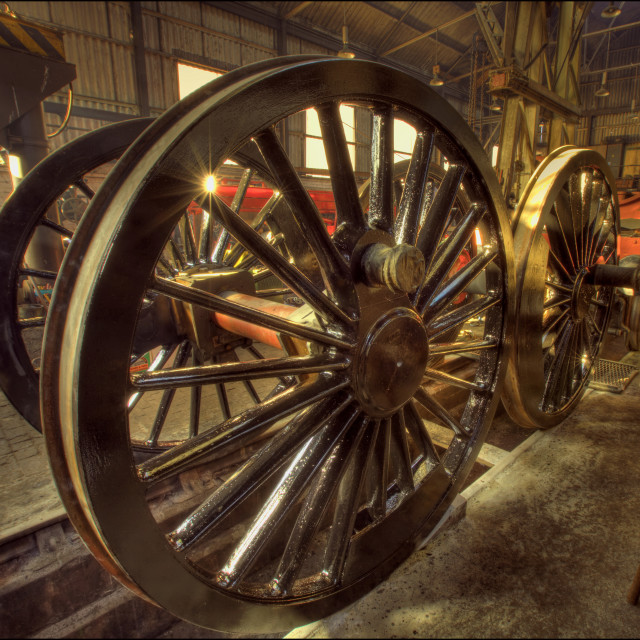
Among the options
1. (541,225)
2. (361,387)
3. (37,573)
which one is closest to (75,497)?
(361,387)

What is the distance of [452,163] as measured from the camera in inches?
66.0

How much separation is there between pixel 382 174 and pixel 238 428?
2.95 feet

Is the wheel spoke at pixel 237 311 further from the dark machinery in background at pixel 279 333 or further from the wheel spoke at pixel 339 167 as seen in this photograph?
the wheel spoke at pixel 339 167

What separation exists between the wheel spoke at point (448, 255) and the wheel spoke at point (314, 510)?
531 millimetres

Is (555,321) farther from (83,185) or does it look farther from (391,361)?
(83,185)

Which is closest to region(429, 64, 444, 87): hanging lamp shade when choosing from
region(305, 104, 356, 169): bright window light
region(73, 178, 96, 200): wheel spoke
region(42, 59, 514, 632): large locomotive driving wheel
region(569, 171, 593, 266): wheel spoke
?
region(305, 104, 356, 169): bright window light

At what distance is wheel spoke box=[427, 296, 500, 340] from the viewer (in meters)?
1.66

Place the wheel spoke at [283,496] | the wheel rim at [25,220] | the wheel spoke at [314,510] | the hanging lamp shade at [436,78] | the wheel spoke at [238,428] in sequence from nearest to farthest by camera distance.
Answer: the wheel spoke at [238,428] < the wheel spoke at [283,496] < the wheel spoke at [314,510] < the wheel rim at [25,220] < the hanging lamp shade at [436,78]

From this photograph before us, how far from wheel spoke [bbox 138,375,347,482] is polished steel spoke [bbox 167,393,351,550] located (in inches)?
2.9

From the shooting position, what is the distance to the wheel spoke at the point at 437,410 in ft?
5.32

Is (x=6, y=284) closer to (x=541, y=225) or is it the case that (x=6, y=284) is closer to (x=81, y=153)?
(x=81, y=153)

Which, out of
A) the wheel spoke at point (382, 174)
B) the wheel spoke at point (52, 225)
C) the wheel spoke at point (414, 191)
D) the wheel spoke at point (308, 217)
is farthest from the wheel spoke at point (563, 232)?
the wheel spoke at point (52, 225)

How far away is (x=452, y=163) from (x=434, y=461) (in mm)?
1156

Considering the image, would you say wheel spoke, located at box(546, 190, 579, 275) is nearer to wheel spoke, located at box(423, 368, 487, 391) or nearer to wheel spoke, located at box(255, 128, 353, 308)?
wheel spoke, located at box(423, 368, 487, 391)
